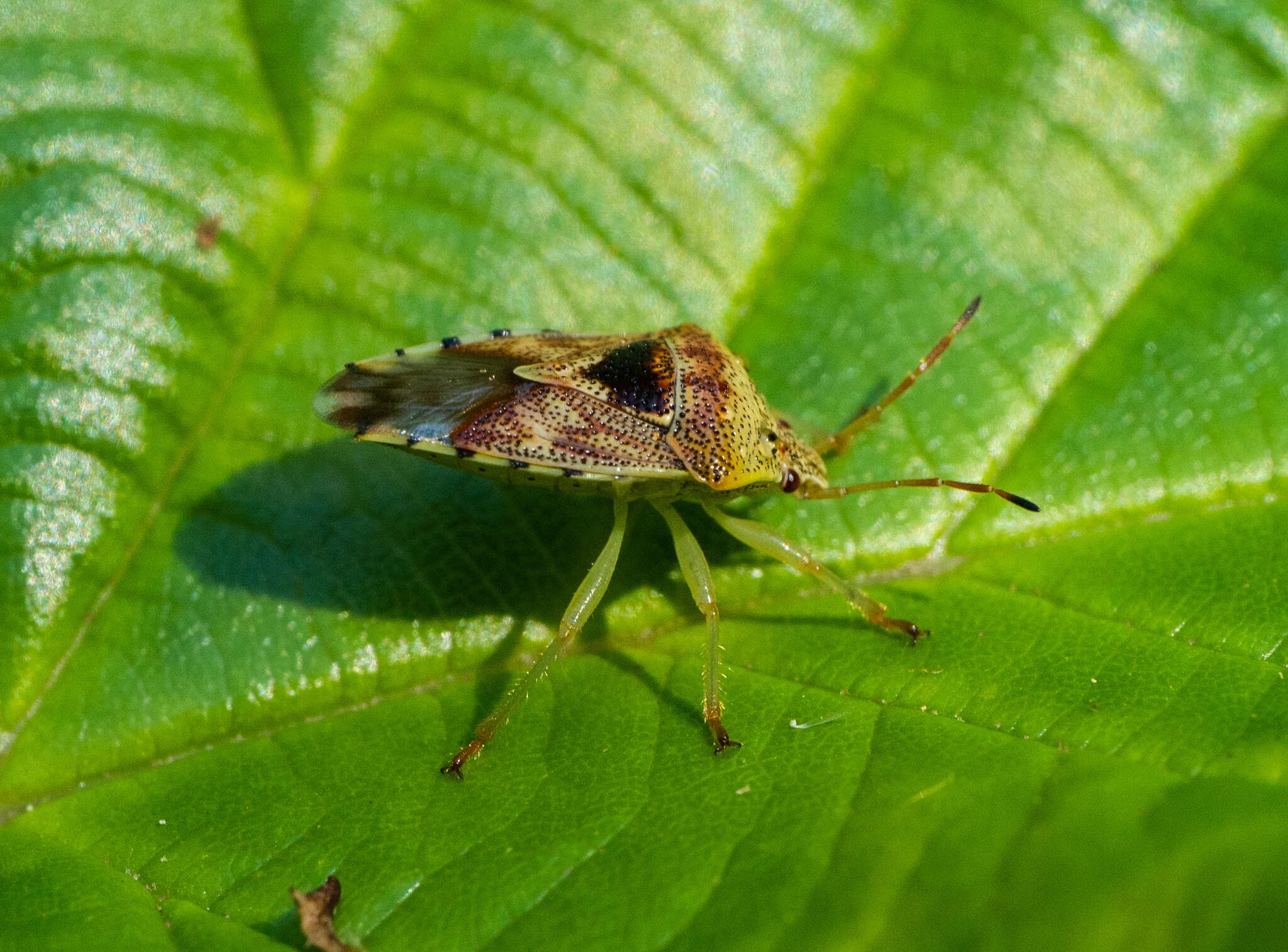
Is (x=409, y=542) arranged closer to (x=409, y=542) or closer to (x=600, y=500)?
(x=409, y=542)

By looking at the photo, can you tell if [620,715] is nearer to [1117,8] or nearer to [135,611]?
[135,611]

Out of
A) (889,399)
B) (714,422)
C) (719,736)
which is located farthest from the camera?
(889,399)

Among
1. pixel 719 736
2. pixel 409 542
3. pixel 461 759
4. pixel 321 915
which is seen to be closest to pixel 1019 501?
pixel 719 736

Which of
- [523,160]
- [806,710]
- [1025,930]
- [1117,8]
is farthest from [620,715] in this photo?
[1117,8]

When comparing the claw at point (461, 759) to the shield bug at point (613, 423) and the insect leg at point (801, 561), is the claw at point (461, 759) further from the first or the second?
the insect leg at point (801, 561)

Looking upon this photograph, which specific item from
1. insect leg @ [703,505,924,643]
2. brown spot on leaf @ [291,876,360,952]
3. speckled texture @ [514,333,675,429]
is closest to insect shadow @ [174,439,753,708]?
insect leg @ [703,505,924,643]

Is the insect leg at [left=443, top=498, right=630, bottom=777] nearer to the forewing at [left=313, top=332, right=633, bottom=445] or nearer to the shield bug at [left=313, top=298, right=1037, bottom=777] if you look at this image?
the shield bug at [left=313, top=298, right=1037, bottom=777]

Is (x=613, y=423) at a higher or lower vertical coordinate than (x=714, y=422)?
lower

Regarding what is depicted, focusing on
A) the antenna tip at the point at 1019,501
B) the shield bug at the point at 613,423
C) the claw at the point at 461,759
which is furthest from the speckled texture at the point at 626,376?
the claw at the point at 461,759
